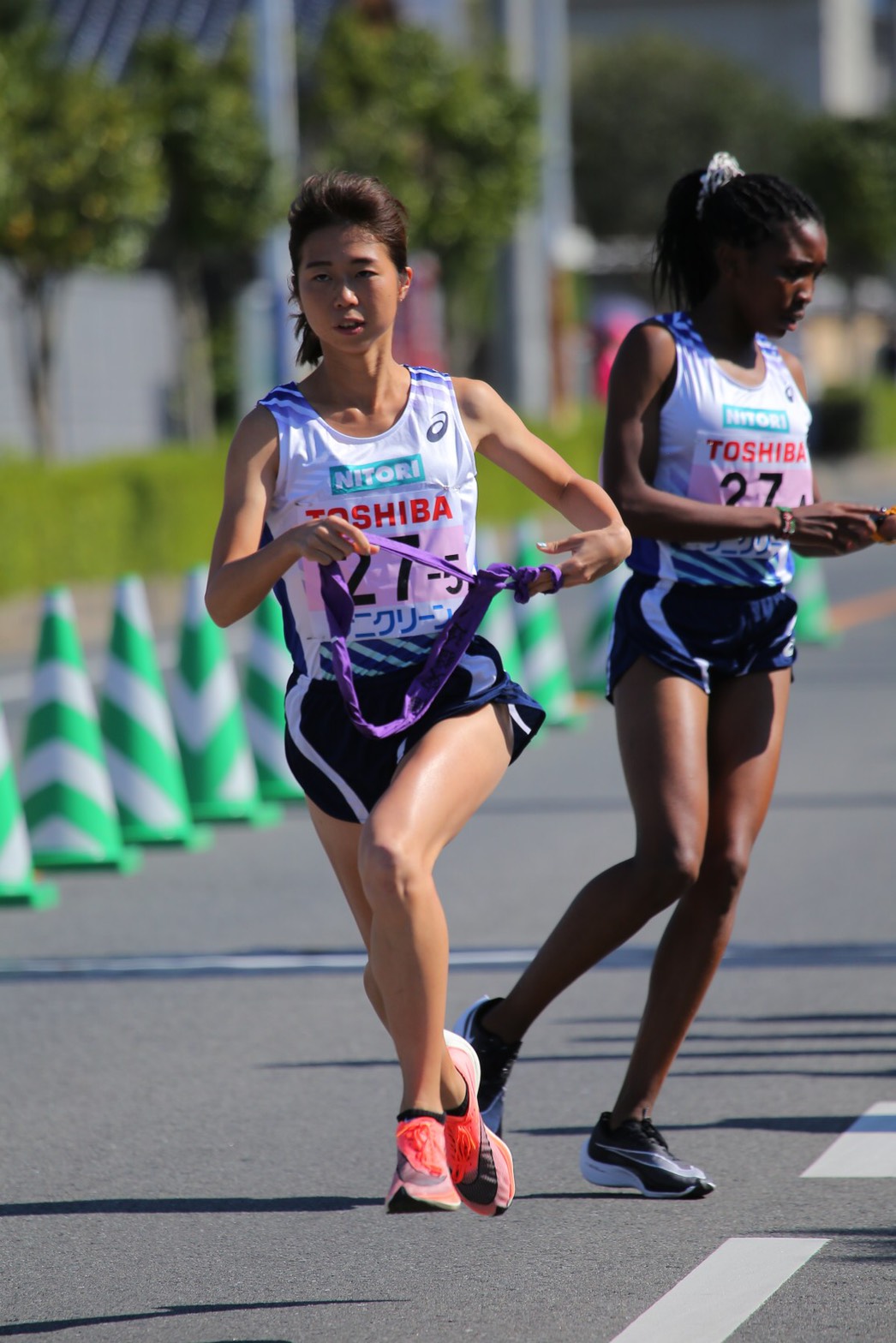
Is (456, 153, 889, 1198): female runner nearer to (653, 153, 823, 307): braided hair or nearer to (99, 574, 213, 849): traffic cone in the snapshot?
(653, 153, 823, 307): braided hair

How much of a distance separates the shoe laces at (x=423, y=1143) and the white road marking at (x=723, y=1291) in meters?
0.41

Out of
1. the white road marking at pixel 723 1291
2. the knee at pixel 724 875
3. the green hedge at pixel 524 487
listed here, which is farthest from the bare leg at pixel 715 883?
the green hedge at pixel 524 487

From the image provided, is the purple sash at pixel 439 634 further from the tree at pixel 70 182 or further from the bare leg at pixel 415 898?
the tree at pixel 70 182

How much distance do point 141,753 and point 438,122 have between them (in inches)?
963

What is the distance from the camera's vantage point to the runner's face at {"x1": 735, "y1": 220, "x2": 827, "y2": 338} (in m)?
4.98

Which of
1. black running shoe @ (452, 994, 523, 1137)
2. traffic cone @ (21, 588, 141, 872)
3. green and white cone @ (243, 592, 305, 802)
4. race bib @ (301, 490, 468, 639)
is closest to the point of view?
race bib @ (301, 490, 468, 639)

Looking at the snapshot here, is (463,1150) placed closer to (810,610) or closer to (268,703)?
(268,703)

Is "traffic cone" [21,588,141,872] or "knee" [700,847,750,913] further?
"traffic cone" [21,588,141,872]

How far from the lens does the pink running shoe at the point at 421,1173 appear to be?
12.9 ft

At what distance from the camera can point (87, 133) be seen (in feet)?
77.9

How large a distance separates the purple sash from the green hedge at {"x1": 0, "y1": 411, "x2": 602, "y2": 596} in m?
14.7

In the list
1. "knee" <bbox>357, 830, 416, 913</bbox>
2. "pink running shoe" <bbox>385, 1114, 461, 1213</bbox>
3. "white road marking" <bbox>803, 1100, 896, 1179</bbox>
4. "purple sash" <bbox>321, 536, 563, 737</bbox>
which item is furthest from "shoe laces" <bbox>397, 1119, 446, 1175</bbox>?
"white road marking" <bbox>803, 1100, 896, 1179</bbox>

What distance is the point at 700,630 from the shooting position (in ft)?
16.3

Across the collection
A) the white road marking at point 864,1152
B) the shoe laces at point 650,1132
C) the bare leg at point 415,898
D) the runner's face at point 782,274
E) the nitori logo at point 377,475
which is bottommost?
the white road marking at point 864,1152
